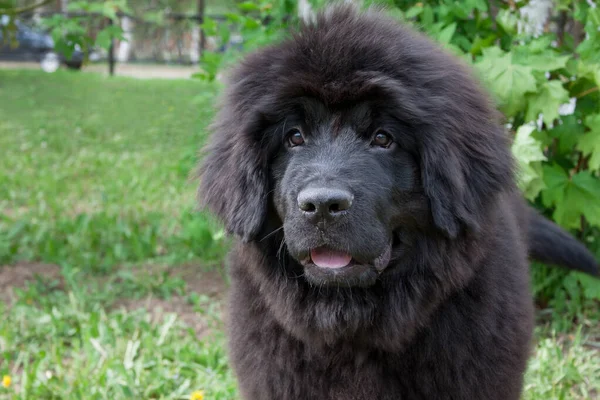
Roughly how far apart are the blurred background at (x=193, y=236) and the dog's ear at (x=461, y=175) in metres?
0.59

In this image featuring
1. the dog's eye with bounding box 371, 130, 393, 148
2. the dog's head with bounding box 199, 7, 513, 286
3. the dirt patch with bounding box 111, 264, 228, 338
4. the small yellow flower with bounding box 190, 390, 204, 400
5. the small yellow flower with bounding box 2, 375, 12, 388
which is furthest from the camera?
the dirt patch with bounding box 111, 264, 228, 338

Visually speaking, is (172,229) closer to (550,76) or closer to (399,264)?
(550,76)

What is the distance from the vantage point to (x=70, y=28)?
5164mm

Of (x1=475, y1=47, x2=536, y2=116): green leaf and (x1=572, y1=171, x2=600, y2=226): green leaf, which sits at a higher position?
(x1=475, y1=47, x2=536, y2=116): green leaf

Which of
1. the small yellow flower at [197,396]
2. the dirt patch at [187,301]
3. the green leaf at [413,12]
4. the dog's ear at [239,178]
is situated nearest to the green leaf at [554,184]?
the green leaf at [413,12]

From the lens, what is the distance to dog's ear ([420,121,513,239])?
2.54 metres

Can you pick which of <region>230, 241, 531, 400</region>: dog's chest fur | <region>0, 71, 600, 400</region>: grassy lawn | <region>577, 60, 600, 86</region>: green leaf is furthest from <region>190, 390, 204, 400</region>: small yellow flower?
<region>577, 60, 600, 86</region>: green leaf

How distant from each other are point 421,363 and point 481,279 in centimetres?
41

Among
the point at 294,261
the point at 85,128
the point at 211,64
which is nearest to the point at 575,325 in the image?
the point at 294,261

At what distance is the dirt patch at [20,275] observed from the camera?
4.97 meters

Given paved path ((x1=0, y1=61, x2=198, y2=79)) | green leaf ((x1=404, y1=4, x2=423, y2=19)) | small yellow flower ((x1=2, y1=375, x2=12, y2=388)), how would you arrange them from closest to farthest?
small yellow flower ((x1=2, y1=375, x2=12, y2=388)) → green leaf ((x1=404, y1=4, x2=423, y2=19)) → paved path ((x1=0, y1=61, x2=198, y2=79))

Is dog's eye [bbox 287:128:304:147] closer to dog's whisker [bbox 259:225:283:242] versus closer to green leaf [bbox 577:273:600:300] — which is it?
dog's whisker [bbox 259:225:283:242]

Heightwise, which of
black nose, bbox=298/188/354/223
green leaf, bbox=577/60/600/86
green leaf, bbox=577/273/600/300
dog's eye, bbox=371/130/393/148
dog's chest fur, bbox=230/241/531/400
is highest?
green leaf, bbox=577/60/600/86

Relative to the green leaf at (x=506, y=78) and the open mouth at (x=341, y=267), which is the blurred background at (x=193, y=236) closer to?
the green leaf at (x=506, y=78)
